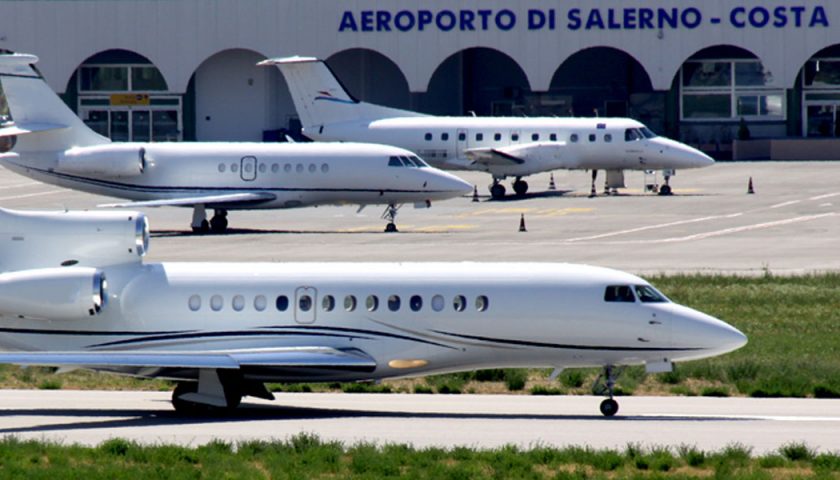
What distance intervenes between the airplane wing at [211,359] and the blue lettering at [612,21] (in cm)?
A: 6420

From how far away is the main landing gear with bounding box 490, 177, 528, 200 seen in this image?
2584 inches

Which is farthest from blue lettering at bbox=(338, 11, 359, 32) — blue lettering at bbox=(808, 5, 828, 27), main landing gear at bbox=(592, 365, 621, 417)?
main landing gear at bbox=(592, 365, 621, 417)

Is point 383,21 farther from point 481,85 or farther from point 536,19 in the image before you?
point 481,85

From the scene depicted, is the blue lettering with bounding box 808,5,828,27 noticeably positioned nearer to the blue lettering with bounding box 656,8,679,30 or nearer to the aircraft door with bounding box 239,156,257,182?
the blue lettering with bounding box 656,8,679,30

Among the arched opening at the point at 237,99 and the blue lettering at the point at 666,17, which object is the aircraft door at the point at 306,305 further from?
the arched opening at the point at 237,99

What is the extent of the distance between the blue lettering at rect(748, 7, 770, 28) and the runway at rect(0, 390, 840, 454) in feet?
202

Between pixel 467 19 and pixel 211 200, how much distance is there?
122 feet

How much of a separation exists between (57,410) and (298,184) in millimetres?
28223

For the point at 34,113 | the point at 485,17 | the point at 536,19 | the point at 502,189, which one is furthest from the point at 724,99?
the point at 34,113

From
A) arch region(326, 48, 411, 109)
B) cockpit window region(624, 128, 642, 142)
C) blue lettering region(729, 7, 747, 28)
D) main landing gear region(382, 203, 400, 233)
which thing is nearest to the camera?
main landing gear region(382, 203, 400, 233)

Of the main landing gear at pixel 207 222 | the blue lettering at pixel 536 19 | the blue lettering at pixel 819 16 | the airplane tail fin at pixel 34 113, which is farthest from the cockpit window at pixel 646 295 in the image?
the blue lettering at pixel 819 16

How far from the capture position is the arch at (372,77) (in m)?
95.3

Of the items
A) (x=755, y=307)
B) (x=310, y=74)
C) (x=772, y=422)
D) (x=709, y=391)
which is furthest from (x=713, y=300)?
(x=310, y=74)

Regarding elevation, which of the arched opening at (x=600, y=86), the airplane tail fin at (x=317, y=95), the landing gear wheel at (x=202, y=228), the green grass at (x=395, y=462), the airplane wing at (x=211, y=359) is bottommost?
the green grass at (x=395, y=462)
